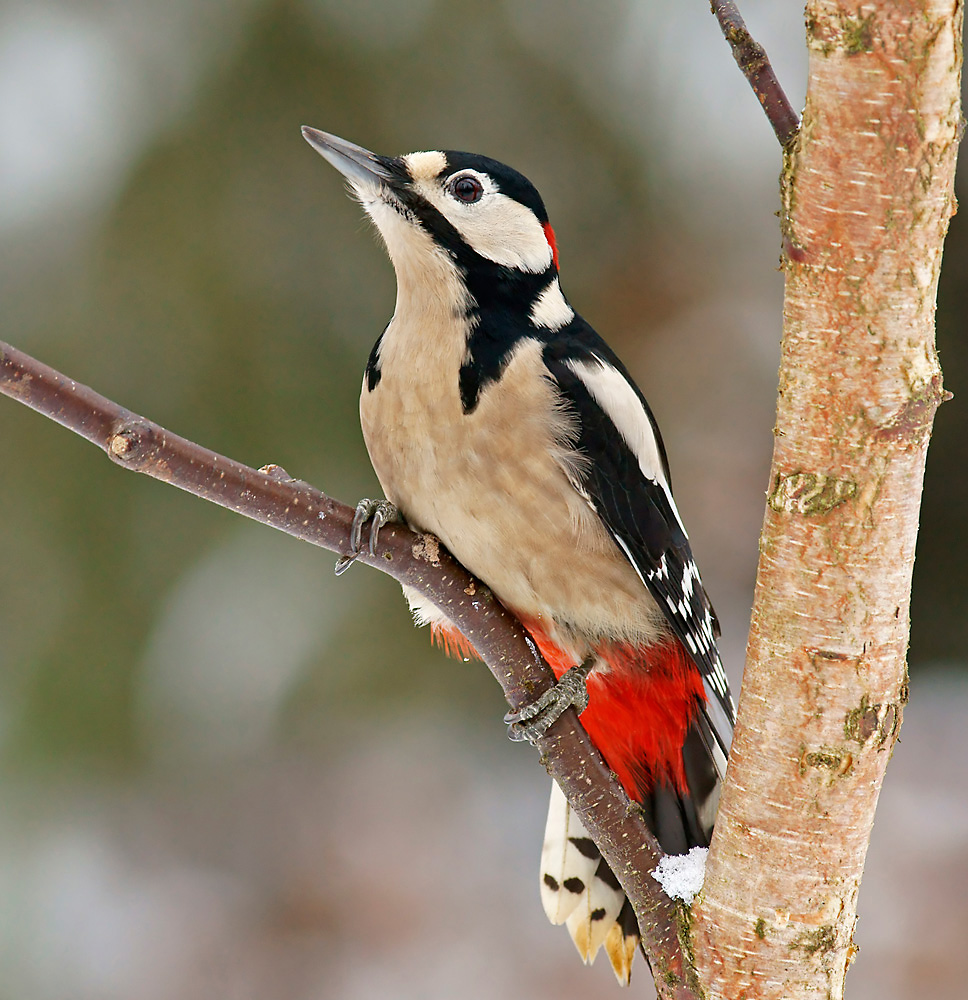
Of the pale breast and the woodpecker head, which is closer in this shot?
the pale breast

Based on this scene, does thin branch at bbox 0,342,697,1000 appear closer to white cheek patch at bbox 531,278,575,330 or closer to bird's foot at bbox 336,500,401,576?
bird's foot at bbox 336,500,401,576

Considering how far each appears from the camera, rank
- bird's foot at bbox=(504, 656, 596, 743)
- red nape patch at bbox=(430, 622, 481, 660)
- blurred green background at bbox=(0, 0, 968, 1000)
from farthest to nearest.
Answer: blurred green background at bbox=(0, 0, 968, 1000) → red nape patch at bbox=(430, 622, 481, 660) → bird's foot at bbox=(504, 656, 596, 743)

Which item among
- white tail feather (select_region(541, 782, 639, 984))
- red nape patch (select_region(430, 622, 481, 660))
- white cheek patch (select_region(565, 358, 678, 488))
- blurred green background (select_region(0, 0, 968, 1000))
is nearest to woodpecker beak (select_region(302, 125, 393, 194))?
white cheek patch (select_region(565, 358, 678, 488))

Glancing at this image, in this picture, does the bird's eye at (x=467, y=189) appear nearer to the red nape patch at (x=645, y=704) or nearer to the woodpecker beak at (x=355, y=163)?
the woodpecker beak at (x=355, y=163)

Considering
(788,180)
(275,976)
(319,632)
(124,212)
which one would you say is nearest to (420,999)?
(275,976)

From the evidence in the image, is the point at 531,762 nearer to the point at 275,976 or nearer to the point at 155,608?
the point at 275,976

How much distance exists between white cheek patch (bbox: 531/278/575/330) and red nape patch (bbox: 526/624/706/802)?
1.43ft

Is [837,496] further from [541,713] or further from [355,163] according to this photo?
[355,163]

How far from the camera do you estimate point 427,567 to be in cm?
129

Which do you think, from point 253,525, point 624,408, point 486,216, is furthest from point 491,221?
point 253,525

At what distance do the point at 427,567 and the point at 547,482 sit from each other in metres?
0.20

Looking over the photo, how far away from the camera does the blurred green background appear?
262cm

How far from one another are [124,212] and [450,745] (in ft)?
5.66

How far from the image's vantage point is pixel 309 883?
2734 mm
